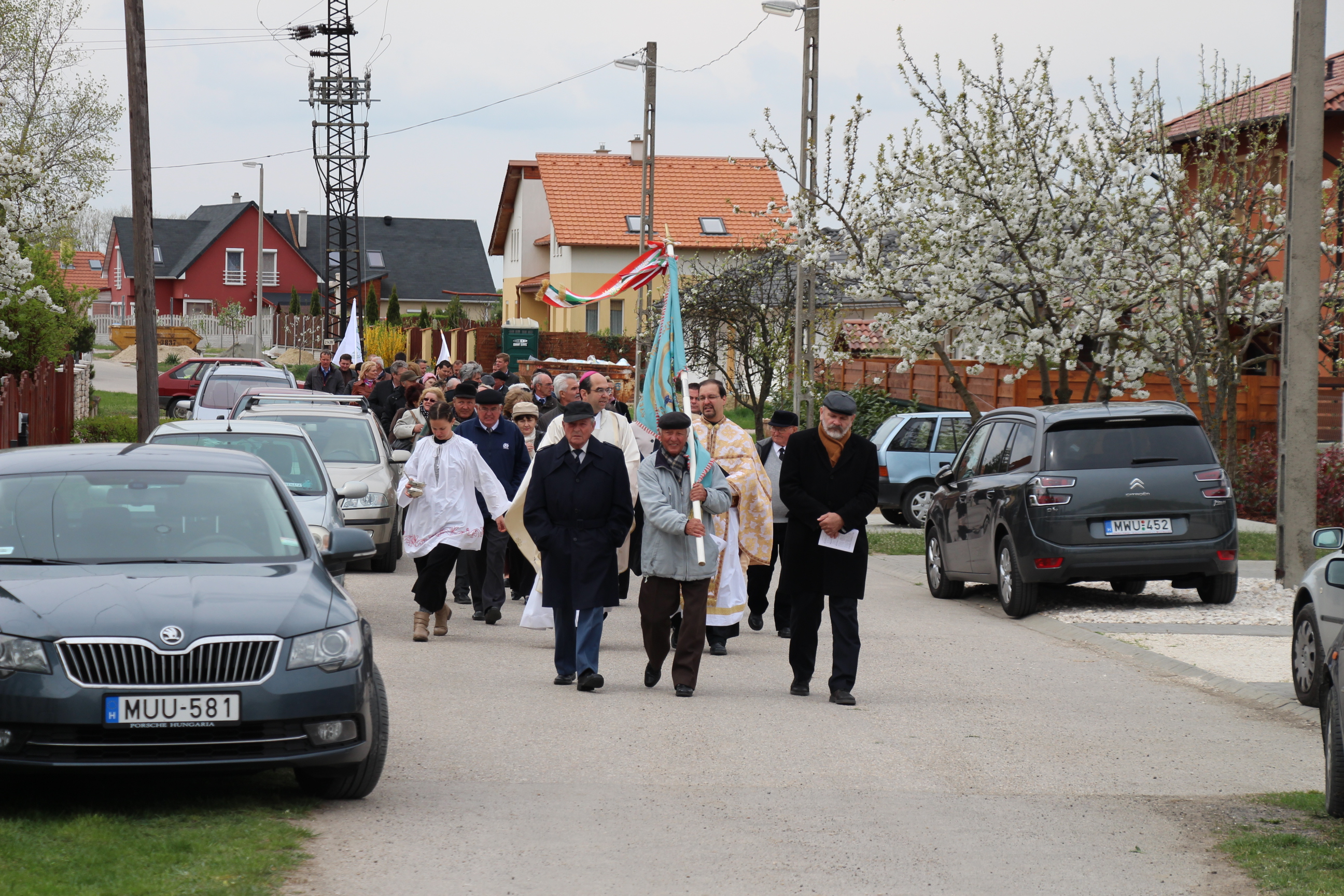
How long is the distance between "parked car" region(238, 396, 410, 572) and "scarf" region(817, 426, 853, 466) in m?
6.77

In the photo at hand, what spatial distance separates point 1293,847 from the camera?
260 inches

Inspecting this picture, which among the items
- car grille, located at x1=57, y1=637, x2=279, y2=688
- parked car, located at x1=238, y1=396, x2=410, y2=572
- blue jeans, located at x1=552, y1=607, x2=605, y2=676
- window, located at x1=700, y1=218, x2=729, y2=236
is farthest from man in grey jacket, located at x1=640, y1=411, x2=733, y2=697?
window, located at x1=700, y1=218, x2=729, y2=236

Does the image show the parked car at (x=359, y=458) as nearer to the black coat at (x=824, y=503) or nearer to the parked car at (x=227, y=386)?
the black coat at (x=824, y=503)

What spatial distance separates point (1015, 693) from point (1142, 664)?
1867 millimetres

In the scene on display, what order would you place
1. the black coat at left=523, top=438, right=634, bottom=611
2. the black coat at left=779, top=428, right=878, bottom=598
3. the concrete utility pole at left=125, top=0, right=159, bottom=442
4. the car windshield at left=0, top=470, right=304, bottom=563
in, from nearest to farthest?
1. the car windshield at left=0, top=470, right=304, bottom=563
2. the black coat at left=779, top=428, right=878, bottom=598
3. the black coat at left=523, top=438, right=634, bottom=611
4. the concrete utility pole at left=125, top=0, right=159, bottom=442

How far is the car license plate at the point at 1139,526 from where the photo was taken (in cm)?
1368

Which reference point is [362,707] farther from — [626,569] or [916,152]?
[916,152]

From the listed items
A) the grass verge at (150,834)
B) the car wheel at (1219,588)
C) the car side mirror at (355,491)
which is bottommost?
the car wheel at (1219,588)

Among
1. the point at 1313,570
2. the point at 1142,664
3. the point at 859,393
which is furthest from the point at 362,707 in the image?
the point at 859,393

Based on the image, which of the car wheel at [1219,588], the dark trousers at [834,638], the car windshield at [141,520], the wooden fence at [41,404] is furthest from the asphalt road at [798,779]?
the wooden fence at [41,404]

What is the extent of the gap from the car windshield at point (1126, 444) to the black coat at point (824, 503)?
14.1 ft

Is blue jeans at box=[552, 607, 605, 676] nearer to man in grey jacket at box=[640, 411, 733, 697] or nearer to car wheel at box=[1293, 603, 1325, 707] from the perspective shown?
man in grey jacket at box=[640, 411, 733, 697]

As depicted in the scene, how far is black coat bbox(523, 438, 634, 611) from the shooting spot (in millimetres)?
9992

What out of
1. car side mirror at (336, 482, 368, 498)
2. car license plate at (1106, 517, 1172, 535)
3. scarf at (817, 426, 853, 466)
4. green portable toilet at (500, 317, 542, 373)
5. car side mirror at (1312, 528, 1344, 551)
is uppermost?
green portable toilet at (500, 317, 542, 373)
